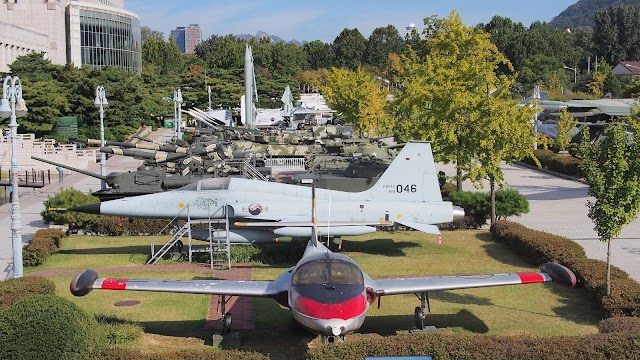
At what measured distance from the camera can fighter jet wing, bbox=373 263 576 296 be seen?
14836mm

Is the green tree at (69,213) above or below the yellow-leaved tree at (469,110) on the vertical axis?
below

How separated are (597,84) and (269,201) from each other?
8670 cm

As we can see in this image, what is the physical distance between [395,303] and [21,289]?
9.18 metres

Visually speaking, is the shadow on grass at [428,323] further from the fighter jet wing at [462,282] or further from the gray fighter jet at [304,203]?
the gray fighter jet at [304,203]

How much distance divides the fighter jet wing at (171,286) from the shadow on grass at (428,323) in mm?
2778

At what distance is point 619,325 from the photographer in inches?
562

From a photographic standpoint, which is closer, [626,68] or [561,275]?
[561,275]

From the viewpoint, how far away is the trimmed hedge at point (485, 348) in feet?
39.7

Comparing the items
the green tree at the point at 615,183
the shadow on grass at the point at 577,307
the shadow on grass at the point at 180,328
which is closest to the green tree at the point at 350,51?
the shadow on grass at the point at 577,307

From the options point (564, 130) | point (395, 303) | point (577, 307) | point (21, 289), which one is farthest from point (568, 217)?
point (564, 130)

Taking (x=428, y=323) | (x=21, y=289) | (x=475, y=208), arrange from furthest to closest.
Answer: (x=475, y=208) < (x=428, y=323) < (x=21, y=289)

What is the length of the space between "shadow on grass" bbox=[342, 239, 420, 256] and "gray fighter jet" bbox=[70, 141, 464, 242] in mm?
1699

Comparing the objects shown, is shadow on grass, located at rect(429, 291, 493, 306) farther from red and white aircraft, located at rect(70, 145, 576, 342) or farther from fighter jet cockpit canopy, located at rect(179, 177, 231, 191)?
fighter jet cockpit canopy, located at rect(179, 177, 231, 191)

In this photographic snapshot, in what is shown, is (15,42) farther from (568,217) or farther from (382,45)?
(382,45)
